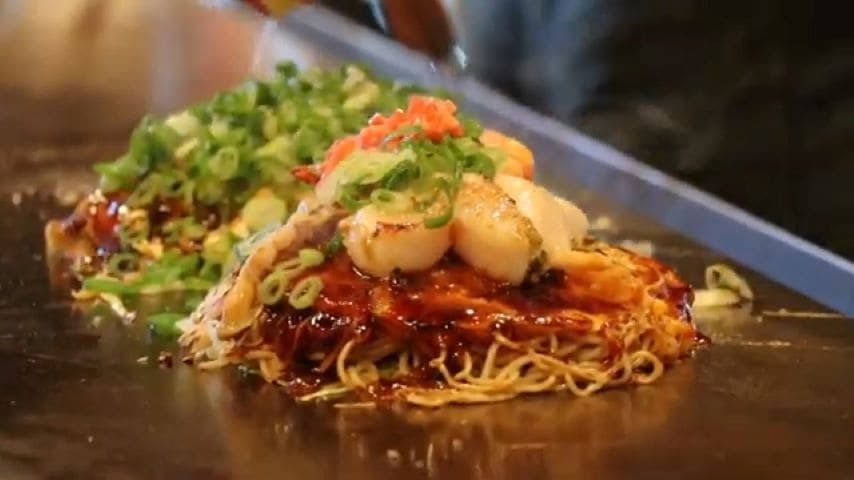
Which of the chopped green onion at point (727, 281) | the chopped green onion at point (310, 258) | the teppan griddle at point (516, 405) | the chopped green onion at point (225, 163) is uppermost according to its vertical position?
the chopped green onion at point (225, 163)

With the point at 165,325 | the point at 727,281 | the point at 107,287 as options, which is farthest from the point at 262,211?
the point at 727,281

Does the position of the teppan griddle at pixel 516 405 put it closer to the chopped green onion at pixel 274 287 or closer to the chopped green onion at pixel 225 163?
the chopped green onion at pixel 274 287

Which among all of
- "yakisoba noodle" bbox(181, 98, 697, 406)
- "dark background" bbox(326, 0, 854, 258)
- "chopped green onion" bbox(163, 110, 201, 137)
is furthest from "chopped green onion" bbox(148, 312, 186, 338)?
"dark background" bbox(326, 0, 854, 258)

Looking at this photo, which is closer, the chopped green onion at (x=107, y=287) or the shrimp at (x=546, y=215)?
the shrimp at (x=546, y=215)

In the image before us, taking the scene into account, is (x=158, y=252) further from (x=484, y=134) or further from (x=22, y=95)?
(x=22, y=95)

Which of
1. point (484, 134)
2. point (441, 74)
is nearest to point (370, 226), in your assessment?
point (484, 134)

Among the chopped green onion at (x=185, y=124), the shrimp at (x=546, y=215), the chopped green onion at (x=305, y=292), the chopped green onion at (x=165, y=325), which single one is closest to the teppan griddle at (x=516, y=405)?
the chopped green onion at (x=165, y=325)

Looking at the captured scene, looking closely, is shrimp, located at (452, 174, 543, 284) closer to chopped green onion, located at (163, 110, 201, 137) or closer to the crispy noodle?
the crispy noodle
